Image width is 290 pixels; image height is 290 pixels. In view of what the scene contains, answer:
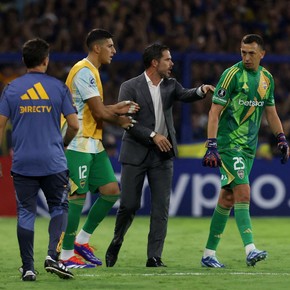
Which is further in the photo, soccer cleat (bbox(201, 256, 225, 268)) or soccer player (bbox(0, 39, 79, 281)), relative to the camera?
soccer cleat (bbox(201, 256, 225, 268))

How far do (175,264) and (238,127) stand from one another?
155 cm

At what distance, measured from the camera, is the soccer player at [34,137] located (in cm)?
890

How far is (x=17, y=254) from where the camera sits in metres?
11.8

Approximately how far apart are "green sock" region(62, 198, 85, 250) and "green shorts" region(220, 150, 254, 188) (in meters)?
1.46

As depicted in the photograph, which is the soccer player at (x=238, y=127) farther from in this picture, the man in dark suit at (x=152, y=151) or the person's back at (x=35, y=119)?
the person's back at (x=35, y=119)

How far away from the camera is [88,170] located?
34.0 feet

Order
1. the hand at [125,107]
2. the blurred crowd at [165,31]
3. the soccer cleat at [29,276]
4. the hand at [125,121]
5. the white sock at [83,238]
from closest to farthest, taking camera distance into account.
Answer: the soccer cleat at [29,276] < the hand at [125,107] < the hand at [125,121] < the white sock at [83,238] < the blurred crowd at [165,31]

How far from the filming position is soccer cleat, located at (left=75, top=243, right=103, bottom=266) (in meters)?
10.7

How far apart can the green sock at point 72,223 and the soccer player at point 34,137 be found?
1.21 m

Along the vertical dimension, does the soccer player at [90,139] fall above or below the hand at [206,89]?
below

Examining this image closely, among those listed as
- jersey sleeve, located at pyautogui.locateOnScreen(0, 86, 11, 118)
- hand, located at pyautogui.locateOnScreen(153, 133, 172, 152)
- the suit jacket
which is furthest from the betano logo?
the suit jacket

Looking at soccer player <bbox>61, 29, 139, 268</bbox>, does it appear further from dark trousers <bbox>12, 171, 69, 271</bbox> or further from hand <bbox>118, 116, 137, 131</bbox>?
dark trousers <bbox>12, 171, 69, 271</bbox>

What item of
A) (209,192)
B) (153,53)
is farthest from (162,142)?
(209,192)

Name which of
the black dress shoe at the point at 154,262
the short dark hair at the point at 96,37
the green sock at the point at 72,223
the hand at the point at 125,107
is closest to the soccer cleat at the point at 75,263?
the green sock at the point at 72,223
